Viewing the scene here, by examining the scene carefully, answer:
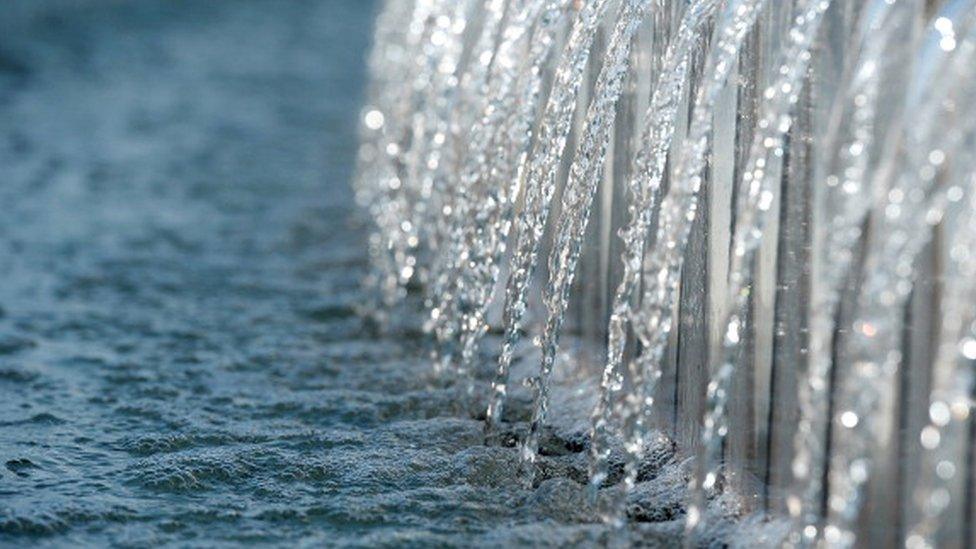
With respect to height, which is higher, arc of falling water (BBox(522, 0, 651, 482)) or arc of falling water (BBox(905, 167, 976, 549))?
arc of falling water (BBox(522, 0, 651, 482))

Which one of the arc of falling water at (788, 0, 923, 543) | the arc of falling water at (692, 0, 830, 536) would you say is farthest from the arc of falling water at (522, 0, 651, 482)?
the arc of falling water at (788, 0, 923, 543)

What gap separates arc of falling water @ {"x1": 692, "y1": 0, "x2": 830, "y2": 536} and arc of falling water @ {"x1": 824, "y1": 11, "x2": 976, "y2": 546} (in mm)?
468

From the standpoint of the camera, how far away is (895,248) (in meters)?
3.69

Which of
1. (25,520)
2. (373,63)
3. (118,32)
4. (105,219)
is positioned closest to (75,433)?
(25,520)

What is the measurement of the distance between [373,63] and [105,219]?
12.6ft

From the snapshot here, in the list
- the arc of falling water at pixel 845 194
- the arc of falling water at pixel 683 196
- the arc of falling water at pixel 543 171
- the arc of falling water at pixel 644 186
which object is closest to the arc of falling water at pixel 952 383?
the arc of falling water at pixel 845 194

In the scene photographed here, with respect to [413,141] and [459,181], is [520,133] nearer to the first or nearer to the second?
[459,181]

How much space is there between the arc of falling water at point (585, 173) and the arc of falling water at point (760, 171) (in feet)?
3.50

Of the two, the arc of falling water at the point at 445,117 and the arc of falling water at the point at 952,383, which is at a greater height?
the arc of falling water at the point at 445,117

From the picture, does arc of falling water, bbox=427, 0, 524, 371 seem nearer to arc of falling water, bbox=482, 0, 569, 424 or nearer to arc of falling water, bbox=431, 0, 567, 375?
arc of falling water, bbox=431, 0, 567, 375

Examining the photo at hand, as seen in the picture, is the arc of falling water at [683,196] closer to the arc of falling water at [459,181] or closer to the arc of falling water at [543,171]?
the arc of falling water at [543,171]

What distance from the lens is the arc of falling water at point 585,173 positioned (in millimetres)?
5348

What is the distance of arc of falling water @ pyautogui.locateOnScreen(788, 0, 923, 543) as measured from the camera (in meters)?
3.86

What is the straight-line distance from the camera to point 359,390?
6.21m
